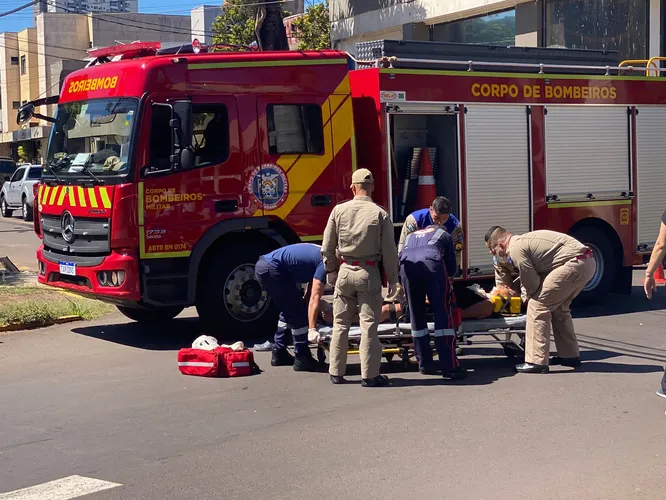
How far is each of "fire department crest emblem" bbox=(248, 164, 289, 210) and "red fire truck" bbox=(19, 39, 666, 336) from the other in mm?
13

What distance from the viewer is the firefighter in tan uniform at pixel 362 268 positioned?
26.2 ft

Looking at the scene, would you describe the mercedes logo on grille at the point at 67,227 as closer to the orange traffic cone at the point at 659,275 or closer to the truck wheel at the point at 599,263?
the orange traffic cone at the point at 659,275

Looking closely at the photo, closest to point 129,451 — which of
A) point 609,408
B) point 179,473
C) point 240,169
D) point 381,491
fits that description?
point 179,473

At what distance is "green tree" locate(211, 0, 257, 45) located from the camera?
32.1 m

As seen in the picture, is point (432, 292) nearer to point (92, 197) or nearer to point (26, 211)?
point (92, 197)

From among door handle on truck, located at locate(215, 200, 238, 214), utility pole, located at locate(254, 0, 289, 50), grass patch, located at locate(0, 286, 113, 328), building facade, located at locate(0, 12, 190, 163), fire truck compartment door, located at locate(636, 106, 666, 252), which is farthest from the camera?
building facade, located at locate(0, 12, 190, 163)

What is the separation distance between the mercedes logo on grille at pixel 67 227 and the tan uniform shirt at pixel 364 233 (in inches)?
133

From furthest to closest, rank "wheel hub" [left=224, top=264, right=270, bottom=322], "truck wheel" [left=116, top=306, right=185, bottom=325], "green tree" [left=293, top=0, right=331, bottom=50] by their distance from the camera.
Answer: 1. "green tree" [left=293, top=0, right=331, bottom=50]
2. "truck wheel" [left=116, top=306, right=185, bottom=325]
3. "wheel hub" [left=224, top=264, right=270, bottom=322]

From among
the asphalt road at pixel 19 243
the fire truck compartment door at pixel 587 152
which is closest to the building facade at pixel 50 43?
the asphalt road at pixel 19 243

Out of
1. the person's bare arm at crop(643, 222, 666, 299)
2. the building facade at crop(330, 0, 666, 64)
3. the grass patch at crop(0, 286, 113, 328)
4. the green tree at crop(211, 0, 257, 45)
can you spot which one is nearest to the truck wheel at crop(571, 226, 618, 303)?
the person's bare arm at crop(643, 222, 666, 299)

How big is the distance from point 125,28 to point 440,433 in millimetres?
57331

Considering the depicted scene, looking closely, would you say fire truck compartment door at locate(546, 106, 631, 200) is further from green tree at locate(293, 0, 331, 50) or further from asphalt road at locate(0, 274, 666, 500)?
green tree at locate(293, 0, 331, 50)

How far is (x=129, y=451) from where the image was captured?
6316mm

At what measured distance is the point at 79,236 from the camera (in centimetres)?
1002
